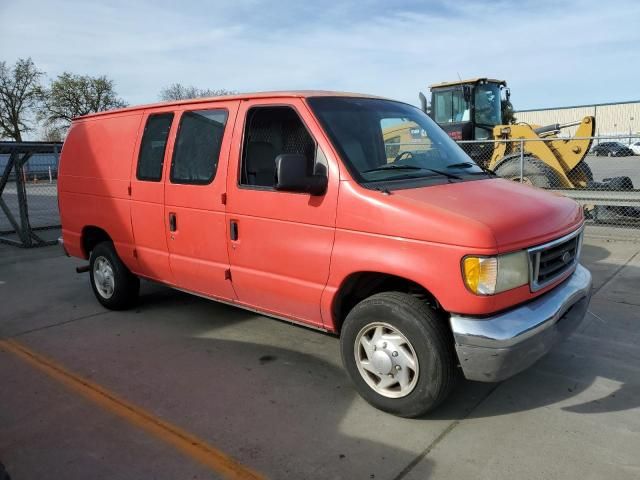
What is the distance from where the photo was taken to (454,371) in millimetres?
3162

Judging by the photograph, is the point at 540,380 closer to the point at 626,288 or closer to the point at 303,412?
the point at 303,412

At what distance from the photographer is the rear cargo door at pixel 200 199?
4.18 metres

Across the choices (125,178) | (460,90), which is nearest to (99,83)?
(460,90)

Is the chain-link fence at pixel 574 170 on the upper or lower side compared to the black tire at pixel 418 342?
upper

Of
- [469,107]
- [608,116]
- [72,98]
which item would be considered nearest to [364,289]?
[469,107]

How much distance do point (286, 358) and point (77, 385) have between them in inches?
62.6

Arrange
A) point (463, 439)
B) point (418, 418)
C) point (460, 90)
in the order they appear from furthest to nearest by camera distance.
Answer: point (460, 90)
point (418, 418)
point (463, 439)

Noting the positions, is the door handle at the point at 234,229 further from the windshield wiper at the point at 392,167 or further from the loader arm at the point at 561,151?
the loader arm at the point at 561,151

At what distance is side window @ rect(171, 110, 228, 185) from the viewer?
4246 mm

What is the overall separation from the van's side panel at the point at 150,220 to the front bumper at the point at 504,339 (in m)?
2.86

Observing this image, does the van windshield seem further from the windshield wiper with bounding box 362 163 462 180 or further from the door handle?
the door handle

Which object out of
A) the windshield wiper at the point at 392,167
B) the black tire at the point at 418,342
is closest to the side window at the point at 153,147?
the windshield wiper at the point at 392,167

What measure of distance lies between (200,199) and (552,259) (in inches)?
106

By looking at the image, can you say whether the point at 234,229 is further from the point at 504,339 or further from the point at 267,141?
the point at 504,339
